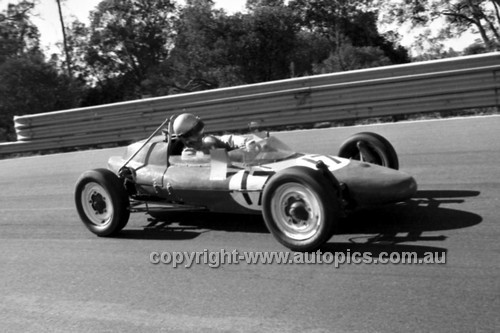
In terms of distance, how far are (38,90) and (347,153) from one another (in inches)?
660

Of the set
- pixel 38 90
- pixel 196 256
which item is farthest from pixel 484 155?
pixel 38 90

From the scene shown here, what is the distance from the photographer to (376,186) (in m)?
4.91

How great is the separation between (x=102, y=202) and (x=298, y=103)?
20.7ft

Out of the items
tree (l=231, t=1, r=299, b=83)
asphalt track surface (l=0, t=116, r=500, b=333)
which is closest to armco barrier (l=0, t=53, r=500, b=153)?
asphalt track surface (l=0, t=116, r=500, b=333)

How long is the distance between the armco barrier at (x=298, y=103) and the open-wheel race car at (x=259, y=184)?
487 centimetres

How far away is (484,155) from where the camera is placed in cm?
704

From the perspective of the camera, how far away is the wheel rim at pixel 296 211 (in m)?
4.62

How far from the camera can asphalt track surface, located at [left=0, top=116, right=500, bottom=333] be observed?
3.61 metres

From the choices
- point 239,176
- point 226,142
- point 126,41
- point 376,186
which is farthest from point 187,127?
point 126,41

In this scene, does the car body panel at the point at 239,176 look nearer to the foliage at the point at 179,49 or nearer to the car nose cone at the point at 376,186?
the car nose cone at the point at 376,186
